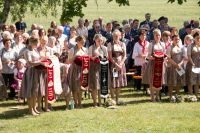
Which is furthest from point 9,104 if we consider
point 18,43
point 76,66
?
point 76,66

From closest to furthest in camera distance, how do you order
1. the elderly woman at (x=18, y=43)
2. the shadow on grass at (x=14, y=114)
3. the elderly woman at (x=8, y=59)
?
1. the shadow on grass at (x=14, y=114)
2. the elderly woman at (x=8, y=59)
3. the elderly woman at (x=18, y=43)

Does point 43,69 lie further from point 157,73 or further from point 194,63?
point 194,63

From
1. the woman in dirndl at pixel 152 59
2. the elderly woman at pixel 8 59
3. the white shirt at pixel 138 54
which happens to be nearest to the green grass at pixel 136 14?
the white shirt at pixel 138 54

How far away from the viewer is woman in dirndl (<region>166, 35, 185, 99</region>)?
15.8 m

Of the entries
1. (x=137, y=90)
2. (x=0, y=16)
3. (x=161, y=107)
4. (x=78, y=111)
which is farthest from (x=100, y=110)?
(x=0, y=16)

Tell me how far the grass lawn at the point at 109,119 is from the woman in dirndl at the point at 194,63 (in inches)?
42.6

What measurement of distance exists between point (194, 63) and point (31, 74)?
5.18 m

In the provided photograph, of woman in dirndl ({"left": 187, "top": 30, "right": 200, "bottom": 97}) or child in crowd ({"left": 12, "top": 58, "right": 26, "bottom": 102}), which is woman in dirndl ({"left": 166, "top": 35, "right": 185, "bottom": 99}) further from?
child in crowd ({"left": 12, "top": 58, "right": 26, "bottom": 102})

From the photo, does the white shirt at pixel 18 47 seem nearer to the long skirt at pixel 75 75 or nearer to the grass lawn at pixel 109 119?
the grass lawn at pixel 109 119

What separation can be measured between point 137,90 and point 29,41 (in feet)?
19.3

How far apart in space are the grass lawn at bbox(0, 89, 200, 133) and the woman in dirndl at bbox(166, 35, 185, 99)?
0.78 metres

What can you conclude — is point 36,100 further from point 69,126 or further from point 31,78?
point 69,126

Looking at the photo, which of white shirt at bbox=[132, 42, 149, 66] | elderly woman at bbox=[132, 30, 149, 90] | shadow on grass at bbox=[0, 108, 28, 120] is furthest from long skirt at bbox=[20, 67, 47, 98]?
white shirt at bbox=[132, 42, 149, 66]

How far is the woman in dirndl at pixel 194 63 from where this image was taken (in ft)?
52.4
